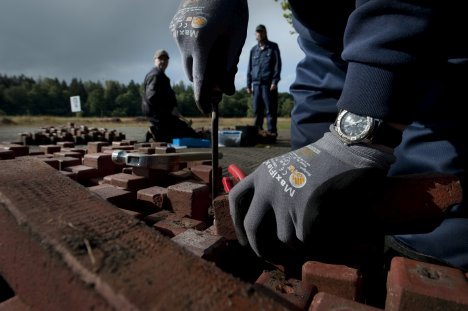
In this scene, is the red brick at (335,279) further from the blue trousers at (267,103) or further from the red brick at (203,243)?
the blue trousers at (267,103)

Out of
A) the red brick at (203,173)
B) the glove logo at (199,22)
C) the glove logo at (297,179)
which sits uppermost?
the glove logo at (199,22)

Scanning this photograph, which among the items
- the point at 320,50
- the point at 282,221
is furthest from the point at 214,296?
the point at 320,50

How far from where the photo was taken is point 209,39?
1282 millimetres

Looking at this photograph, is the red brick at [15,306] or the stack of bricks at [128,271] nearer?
the stack of bricks at [128,271]

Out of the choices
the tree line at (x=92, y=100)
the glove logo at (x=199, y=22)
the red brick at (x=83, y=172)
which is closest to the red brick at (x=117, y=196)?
the red brick at (x=83, y=172)

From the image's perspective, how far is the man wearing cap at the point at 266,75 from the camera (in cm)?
690

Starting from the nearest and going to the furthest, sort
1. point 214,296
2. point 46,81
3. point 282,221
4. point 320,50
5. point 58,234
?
point 214,296 → point 58,234 → point 282,221 → point 320,50 → point 46,81

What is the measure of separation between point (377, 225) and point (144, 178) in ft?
4.38

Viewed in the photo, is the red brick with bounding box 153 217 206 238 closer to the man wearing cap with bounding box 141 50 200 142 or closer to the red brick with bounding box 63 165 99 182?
the red brick with bounding box 63 165 99 182

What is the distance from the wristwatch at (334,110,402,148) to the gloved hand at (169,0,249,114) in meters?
0.67

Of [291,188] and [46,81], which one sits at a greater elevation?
[46,81]

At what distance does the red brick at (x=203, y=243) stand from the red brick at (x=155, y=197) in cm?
50

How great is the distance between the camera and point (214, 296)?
1.62ft

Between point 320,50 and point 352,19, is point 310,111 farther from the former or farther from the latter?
point 352,19
